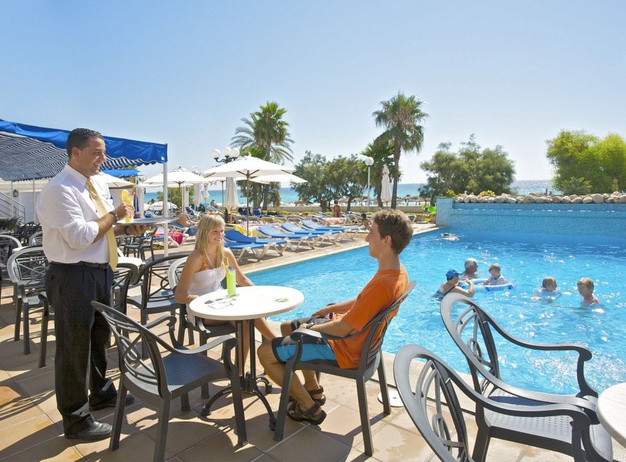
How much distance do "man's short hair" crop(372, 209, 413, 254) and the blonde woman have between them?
1.36 metres

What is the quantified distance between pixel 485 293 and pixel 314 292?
11.2ft

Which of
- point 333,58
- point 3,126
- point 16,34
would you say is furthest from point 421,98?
point 3,126

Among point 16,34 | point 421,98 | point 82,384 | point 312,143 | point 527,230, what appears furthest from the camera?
point 312,143

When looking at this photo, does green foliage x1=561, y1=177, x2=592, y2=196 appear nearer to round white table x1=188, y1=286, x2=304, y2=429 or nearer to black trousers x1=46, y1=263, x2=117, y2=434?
round white table x1=188, y1=286, x2=304, y2=429

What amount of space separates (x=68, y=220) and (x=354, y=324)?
176 centimetres

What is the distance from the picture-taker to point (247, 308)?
8.00 feet

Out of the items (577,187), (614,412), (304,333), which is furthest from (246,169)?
(577,187)

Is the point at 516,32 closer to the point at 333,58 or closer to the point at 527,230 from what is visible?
the point at 333,58

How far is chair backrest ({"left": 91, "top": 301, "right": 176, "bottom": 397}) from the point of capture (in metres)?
A: 1.81

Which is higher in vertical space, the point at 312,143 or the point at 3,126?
the point at 312,143

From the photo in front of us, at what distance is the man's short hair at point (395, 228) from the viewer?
7.26ft

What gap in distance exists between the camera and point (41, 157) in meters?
7.34

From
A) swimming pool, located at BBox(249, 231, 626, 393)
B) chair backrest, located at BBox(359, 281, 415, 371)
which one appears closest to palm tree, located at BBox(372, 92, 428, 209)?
swimming pool, located at BBox(249, 231, 626, 393)

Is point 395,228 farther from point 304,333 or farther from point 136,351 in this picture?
point 136,351
